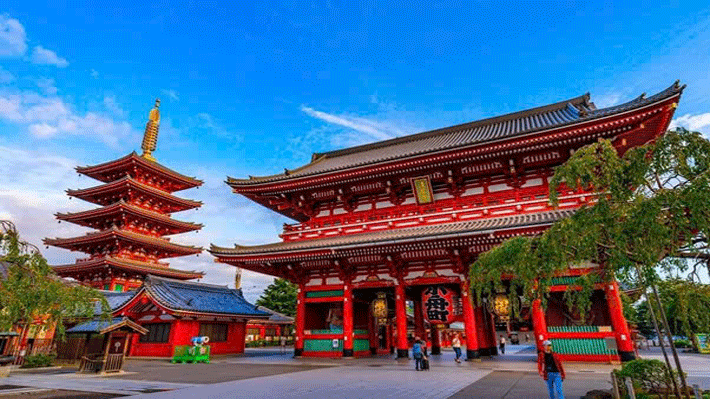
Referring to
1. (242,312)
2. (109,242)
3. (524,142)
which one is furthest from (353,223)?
(109,242)

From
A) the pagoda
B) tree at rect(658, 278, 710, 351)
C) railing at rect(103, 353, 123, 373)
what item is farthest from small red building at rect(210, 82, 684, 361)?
the pagoda

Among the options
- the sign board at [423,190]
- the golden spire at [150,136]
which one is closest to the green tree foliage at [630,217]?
the sign board at [423,190]

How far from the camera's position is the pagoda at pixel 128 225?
32.3 metres

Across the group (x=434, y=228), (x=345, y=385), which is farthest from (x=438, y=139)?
(x=345, y=385)

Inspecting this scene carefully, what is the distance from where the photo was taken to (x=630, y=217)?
512 cm

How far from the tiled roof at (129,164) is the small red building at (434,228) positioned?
19.2m

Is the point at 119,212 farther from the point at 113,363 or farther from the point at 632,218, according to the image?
the point at 632,218

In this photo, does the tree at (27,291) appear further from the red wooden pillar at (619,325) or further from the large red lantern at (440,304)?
the red wooden pillar at (619,325)

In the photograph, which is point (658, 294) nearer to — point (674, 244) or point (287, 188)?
point (674, 244)

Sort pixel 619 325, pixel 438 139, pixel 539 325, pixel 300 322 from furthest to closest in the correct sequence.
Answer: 1. pixel 438 139
2. pixel 300 322
3. pixel 539 325
4. pixel 619 325

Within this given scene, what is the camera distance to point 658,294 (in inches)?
254

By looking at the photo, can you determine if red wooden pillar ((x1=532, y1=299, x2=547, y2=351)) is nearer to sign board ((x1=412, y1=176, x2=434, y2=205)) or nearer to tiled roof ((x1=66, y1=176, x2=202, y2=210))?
sign board ((x1=412, y1=176, x2=434, y2=205))

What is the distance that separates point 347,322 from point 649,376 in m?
13.2

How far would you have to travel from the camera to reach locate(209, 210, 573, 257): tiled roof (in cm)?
1445
